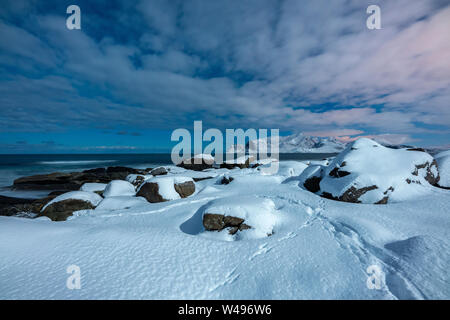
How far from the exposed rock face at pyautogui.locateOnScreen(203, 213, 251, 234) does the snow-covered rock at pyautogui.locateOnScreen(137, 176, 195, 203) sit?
174 inches

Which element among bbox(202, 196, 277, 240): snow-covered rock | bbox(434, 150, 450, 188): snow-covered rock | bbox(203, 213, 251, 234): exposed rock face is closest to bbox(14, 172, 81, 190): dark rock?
bbox(203, 213, 251, 234): exposed rock face

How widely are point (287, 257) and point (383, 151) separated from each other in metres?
8.05

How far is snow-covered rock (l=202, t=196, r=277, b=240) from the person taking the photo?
4907mm

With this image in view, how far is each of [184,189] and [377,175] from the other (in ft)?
29.9

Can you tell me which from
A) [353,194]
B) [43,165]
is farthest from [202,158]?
[43,165]

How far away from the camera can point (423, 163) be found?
7695 millimetres

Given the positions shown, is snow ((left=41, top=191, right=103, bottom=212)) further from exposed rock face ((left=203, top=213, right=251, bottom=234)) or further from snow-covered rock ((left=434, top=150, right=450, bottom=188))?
snow-covered rock ((left=434, top=150, right=450, bottom=188))

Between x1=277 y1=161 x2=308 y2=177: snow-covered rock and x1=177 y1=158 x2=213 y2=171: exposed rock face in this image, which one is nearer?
x1=277 y1=161 x2=308 y2=177: snow-covered rock

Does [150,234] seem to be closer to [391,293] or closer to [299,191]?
[391,293]

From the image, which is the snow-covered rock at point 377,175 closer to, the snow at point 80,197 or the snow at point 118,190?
the snow at point 118,190

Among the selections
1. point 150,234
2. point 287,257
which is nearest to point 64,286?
point 150,234

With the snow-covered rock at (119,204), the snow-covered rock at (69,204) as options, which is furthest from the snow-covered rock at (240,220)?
the snow-covered rock at (69,204)

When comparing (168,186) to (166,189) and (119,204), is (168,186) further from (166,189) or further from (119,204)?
(119,204)

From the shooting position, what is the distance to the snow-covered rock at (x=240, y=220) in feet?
16.1
